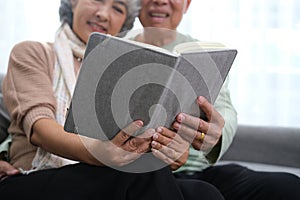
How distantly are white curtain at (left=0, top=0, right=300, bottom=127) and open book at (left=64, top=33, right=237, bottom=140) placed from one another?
1.32 m

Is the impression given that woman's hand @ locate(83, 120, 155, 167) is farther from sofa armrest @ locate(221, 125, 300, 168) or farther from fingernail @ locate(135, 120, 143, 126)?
sofa armrest @ locate(221, 125, 300, 168)

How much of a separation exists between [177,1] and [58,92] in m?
0.51

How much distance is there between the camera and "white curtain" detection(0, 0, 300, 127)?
89.0 inches

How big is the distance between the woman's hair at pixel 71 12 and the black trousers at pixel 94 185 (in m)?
0.54

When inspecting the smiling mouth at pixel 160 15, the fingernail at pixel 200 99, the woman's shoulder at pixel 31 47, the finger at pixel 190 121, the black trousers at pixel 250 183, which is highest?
the smiling mouth at pixel 160 15

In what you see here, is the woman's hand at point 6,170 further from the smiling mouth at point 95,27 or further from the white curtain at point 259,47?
the white curtain at point 259,47

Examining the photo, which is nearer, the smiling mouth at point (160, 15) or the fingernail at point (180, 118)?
the fingernail at point (180, 118)

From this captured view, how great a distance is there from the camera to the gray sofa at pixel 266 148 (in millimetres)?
1885

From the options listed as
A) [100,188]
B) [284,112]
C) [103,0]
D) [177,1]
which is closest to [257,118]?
[284,112]

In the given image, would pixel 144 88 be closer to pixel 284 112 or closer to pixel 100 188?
pixel 100 188

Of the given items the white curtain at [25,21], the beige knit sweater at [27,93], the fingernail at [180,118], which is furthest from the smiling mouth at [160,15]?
the white curtain at [25,21]

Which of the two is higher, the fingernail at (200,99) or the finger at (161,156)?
the fingernail at (200,99)

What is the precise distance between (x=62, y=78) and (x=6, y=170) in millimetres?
276

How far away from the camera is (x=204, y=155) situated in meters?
1.36
